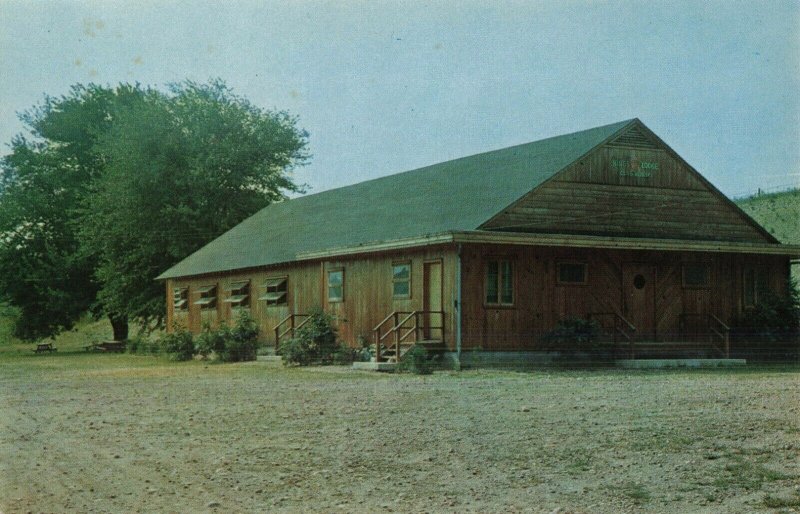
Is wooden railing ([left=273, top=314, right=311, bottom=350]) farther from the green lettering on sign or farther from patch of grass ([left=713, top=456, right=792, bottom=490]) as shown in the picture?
patch of grass ([left=713, top=456, right=792, bottom=490])

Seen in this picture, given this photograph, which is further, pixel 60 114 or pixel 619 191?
pixel 60 114

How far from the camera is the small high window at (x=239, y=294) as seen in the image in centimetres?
3378

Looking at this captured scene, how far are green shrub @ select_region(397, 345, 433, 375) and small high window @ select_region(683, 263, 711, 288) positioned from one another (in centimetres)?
835

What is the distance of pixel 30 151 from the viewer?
50281mm

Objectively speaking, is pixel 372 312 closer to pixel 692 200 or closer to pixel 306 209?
pixel 692 200

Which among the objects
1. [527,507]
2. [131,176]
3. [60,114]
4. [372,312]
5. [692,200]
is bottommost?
[527,507]

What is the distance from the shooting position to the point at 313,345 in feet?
83.3

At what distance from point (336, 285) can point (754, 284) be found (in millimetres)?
11769

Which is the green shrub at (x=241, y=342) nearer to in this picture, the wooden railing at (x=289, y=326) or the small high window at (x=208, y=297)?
the wooden railing at (x=289, y=326)

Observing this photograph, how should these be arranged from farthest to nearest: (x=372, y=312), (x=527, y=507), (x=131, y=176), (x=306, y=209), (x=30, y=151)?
1. (x=30, y=151)
2. (x=131, y=176)
3. (x=306, y=209)
4. (x=372, y=312)
5. (x=527, y=507)

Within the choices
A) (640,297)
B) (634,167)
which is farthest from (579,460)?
(634,167)

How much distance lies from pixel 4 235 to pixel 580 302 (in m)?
35.0

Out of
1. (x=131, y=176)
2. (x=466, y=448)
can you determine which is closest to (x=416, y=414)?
(x=466, y=448)

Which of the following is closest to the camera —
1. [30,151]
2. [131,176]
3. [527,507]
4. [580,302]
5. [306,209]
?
[527,507]
